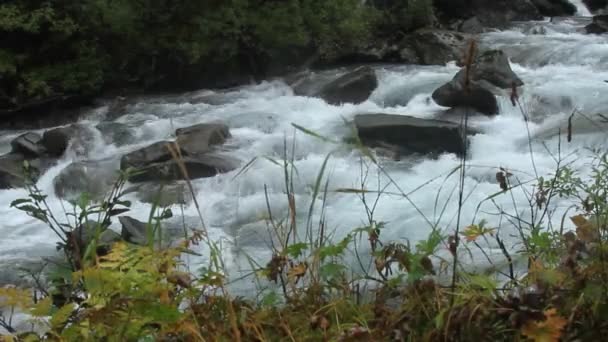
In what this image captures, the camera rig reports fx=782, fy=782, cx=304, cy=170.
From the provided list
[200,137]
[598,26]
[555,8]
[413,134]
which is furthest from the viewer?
[555,8]

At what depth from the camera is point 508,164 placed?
7434 millimetres

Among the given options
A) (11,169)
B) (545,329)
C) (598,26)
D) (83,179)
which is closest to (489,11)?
(598,26)

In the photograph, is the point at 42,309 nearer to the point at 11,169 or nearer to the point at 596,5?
the point at 11,169

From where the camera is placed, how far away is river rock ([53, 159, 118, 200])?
770 cm

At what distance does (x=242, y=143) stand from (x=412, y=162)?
2.12 metres

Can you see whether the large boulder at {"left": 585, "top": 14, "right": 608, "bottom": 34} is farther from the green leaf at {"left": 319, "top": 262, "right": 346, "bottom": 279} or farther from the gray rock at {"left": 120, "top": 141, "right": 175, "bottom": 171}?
the green leaf at {"left": 319, "top": 262, "right": 346, "bottom": 279}

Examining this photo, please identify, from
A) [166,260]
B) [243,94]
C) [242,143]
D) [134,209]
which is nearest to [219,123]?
[242,143]

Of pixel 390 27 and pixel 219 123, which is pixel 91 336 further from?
pixel 390 27

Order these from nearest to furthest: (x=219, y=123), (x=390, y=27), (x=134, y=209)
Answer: (x=134, y=209) → (x=219, y=123) → (x=390, y=27)

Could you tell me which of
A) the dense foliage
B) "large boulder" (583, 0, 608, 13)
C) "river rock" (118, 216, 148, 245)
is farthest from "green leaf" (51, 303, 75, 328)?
"large boulder" (583, 0, 608, 13)

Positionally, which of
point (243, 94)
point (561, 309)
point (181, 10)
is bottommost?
point (243, 94)

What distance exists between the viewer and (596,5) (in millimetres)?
16938

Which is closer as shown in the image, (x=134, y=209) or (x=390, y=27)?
(x=134, y=209)

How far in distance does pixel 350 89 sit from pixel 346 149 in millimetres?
5567
